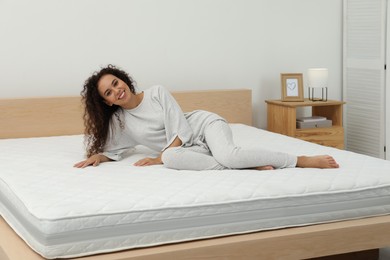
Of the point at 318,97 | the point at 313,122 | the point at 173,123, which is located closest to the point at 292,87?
the point at 313,122

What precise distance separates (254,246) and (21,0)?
2.44 metres

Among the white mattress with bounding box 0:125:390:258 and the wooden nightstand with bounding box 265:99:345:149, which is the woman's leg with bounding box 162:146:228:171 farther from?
the wooden nightstand with bounding box 265:99:345:149

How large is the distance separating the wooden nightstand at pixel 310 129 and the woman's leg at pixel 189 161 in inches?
60.5

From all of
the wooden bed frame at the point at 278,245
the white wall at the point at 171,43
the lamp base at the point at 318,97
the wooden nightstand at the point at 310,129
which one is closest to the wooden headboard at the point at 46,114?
the white wall at the point at 171,43

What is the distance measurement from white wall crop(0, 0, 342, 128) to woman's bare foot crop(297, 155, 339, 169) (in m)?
1.75

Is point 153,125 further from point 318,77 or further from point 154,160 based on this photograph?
point 318,77

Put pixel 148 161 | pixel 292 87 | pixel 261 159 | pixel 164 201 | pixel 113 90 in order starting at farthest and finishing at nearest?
pixel 292 87 → pixel 113 90 → pixel 148 161 → pixel 261 159 → pixel 164 201

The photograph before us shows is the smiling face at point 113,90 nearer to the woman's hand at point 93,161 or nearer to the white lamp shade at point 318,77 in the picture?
the woman's hand at point 93,161

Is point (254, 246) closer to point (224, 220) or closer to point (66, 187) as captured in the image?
point (224, 220)

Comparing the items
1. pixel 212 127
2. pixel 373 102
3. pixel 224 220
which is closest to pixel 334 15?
pixel 373 102

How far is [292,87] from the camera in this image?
4.79 meters

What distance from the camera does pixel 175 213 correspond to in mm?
2486

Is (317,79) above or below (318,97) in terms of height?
above

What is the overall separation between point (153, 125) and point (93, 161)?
359 mm
